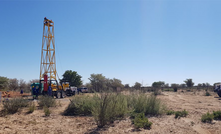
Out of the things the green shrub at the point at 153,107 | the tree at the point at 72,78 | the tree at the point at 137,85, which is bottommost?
the green shrub at the point at 153,107

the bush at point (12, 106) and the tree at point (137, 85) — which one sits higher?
the tree at point (137, 85)

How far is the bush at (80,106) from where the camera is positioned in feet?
35.7

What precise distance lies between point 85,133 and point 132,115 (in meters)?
3.44

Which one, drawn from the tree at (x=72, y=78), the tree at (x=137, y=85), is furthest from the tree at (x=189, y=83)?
the tree at (x=137, y=85)

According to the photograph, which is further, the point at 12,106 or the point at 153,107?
the point at 12,106

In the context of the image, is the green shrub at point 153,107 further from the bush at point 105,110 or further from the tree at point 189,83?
the tree at point 189,83

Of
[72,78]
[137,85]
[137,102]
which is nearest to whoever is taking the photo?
[137,102]

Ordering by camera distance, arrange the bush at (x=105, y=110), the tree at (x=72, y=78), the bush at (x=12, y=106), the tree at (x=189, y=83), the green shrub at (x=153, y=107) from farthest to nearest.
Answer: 1. the tree at (x=189, y=83)
2. the tree at (x=72, y=78)
3. the bush at (x=12, y=106)
4. the green shrub at (x=153, y=107)
5. the bush at (x=105, y=110)

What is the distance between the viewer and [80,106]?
1125 cm

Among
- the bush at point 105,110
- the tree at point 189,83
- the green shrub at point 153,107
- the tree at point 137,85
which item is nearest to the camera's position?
the bush at point 105,110

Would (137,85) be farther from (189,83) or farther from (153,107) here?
(189,83)

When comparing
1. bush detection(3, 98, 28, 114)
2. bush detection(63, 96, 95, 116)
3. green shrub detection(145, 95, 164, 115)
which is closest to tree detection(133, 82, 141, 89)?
green shrub detection(145, 95, 164, 115)

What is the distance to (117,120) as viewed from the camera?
924cm

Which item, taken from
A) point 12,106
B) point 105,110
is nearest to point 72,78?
point 12,106
